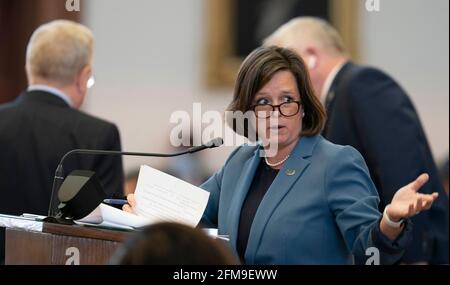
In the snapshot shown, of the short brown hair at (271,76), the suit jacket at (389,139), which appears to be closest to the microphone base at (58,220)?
the short brown hair at (271,76)

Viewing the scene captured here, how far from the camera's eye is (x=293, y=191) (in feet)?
9.39

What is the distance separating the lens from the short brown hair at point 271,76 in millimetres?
2986

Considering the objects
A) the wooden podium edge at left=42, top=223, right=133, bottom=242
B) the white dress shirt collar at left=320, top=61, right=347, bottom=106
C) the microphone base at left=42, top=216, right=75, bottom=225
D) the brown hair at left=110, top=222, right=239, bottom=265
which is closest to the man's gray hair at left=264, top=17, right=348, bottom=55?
the white dress shirt collar at left=320, top=61, right=347, bottom=106

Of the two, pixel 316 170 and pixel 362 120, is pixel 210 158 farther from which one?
pixel 316 170

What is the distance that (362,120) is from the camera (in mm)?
4504

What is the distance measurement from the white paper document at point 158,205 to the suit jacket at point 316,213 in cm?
18

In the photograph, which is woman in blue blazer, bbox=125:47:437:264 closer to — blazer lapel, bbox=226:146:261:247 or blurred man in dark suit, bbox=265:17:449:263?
blazer lapel, bbox=226:146:261:247

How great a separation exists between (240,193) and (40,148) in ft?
4.02

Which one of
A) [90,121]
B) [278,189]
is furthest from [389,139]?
[278,189]

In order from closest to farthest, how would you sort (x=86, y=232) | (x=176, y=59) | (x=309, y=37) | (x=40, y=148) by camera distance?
1. (x=86, y=232)
2. (x=40, y=148)
3. (x=309, y=37)
4. (x=176, y=59)

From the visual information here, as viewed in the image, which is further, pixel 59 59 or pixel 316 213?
pixel 59 59

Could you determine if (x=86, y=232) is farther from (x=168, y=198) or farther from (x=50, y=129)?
(x=50, y=129)

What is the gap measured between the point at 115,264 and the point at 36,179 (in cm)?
218
